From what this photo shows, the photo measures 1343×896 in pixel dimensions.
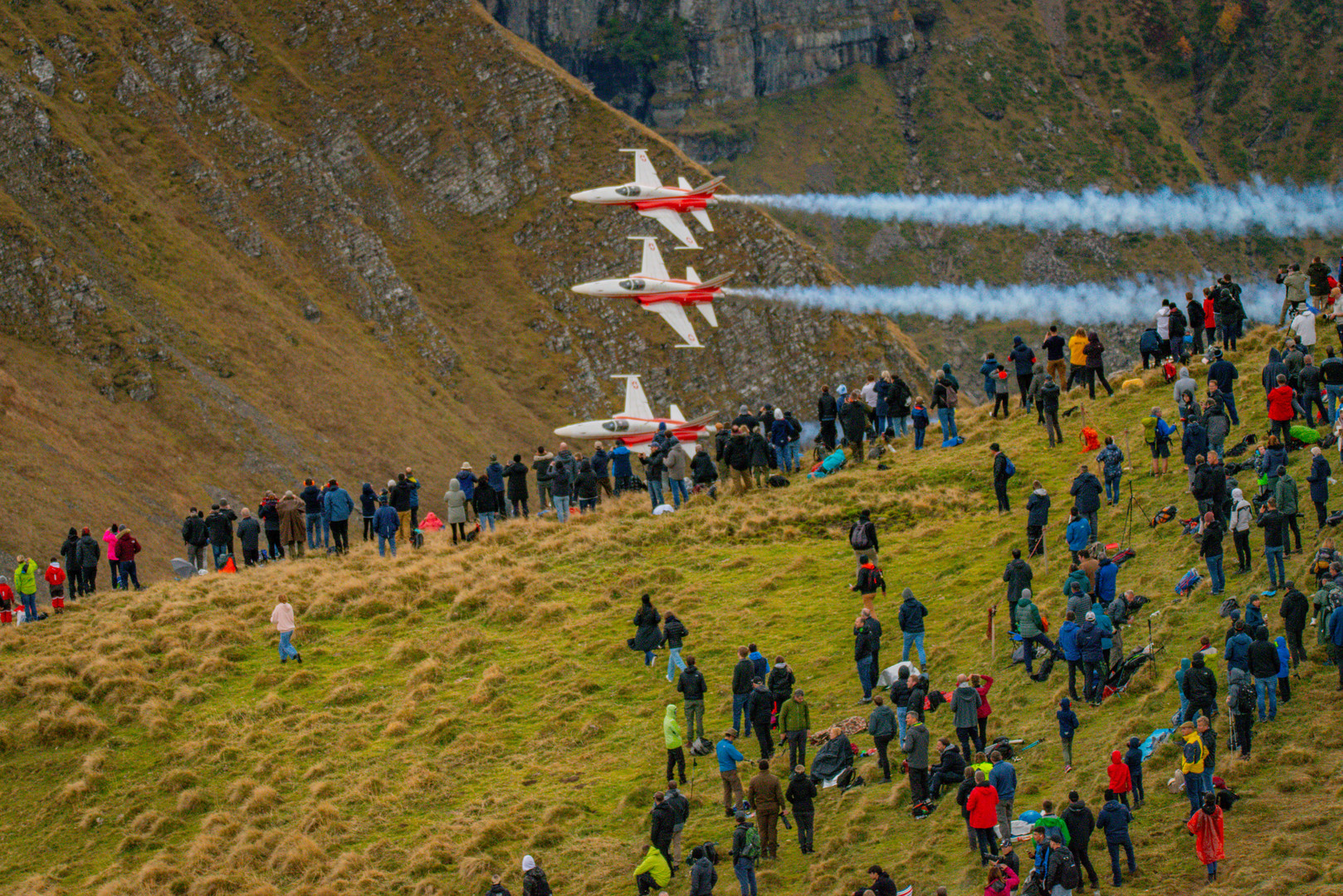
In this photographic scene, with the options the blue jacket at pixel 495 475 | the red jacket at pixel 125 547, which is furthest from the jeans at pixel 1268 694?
the red jacket at pixel 125 547

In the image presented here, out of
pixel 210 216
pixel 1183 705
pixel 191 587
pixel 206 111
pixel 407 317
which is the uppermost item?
pixel 206 111

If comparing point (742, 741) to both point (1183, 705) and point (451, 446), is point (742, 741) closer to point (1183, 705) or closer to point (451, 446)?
point (1183, 705)

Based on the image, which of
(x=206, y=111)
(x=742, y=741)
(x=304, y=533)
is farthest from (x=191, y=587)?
(x=206, y=111)

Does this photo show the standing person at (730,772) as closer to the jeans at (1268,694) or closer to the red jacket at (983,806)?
the red jacket at (983,806)

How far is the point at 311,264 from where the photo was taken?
4195 inches

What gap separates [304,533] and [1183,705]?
28.6 m

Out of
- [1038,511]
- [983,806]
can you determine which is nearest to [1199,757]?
[983,806]

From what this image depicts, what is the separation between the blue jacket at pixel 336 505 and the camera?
145 ft

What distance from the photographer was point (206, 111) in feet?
354

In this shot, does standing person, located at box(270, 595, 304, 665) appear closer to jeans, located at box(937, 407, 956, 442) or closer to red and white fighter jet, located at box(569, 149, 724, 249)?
jeans, located at box(937, 407, 956, 442)

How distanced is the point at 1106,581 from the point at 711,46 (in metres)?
167

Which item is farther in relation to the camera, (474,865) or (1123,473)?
(1123,473)

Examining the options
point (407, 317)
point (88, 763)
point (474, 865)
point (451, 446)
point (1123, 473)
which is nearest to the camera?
point (474, 865)

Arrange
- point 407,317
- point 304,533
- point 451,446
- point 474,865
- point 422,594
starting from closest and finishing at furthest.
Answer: point 474,865
point 422,594
point 304,533
point 451,446
point 407,317
